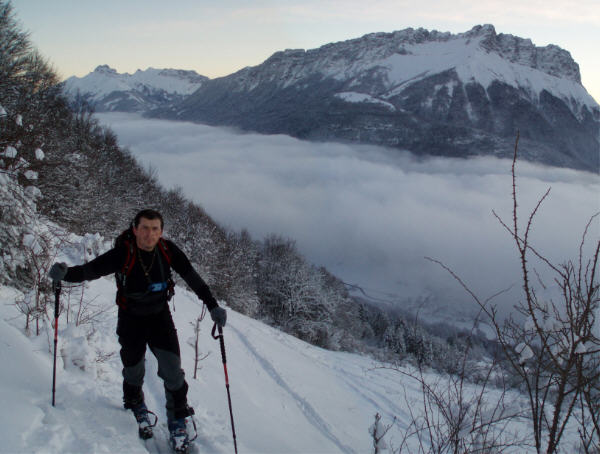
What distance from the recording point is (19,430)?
261cm

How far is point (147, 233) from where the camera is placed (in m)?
3.23

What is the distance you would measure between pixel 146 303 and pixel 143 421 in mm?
1175

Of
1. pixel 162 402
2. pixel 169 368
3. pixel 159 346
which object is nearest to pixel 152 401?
pixel 162 402

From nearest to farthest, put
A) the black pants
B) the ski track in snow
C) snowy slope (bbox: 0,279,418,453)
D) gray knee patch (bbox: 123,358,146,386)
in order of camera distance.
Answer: snowy slope (bbox: 0,279,418,453) < the black pants < gray knee patch (bbox: 123,358,146,386) < the ski track in snow

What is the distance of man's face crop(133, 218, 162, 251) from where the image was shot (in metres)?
3.22

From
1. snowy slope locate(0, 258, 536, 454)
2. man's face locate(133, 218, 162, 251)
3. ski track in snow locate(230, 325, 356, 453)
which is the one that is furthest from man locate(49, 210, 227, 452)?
ski track in snow locate(230, 325, 356, 453)

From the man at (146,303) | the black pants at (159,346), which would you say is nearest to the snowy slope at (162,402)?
the man at (146,303)

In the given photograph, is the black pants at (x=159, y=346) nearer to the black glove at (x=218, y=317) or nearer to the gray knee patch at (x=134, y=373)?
the gray knee patch at (x=134, y=373)

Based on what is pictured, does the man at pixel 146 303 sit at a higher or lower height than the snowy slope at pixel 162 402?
higher

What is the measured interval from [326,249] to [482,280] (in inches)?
2900

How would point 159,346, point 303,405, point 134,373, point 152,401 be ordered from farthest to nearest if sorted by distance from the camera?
point 303,405, point 152,401, point 134,373, point 159,346

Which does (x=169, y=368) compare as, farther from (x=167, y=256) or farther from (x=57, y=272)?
(x=57, y=272)

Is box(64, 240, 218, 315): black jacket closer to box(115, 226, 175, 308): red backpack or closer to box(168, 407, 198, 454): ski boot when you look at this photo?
box(115, 226, 175, 308): red backpack

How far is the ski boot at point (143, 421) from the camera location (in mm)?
3322
